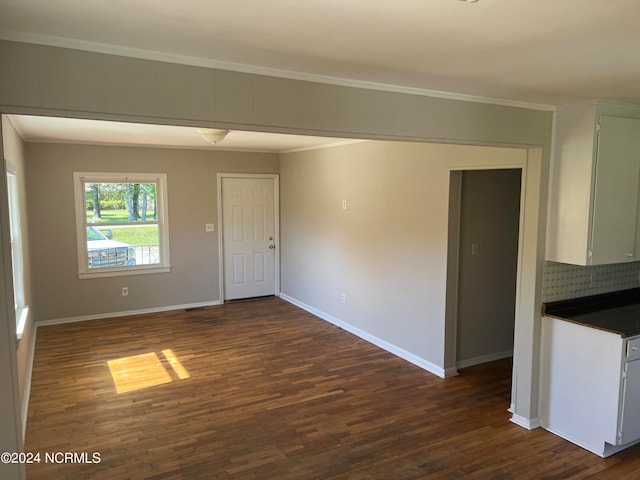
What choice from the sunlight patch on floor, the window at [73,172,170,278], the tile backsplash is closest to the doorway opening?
the tile backsplash

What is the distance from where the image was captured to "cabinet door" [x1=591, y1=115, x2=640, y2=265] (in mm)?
3219

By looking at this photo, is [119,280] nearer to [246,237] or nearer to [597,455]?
[246,237]

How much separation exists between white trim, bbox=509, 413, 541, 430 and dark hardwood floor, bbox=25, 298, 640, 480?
2.8 inches

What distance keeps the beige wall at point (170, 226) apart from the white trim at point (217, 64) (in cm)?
474

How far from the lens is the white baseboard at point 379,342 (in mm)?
4531

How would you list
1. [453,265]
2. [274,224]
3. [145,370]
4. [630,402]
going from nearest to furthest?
1. [630,402]
2. [453,265]
3. [145,370]
4. [274,224]

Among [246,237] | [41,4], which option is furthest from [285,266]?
[41,4]

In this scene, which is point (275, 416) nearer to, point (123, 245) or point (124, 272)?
point (124, 272)

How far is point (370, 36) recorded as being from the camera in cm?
183

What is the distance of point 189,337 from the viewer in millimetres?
5566

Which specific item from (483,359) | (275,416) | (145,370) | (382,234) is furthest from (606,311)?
(145,370)

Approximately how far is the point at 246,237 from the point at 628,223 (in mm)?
5257

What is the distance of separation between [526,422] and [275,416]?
1.96 meters

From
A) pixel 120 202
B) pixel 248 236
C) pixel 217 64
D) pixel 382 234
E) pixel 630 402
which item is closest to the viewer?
pixel 217 64
